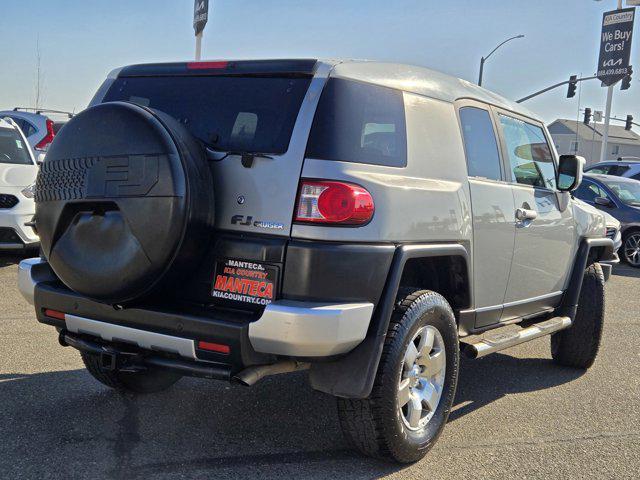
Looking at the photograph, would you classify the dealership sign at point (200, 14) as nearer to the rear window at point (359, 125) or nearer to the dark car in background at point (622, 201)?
the dark car in background at point (622, 201)

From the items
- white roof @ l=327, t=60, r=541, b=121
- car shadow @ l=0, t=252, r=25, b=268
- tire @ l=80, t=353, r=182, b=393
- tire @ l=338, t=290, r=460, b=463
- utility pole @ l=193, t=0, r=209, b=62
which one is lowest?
car shadow @ l=0, t=252, r=25, b=268

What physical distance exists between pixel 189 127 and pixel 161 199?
0.72m

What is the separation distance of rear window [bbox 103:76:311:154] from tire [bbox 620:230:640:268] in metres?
10.8

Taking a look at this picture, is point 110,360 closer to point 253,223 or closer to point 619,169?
point 253,223

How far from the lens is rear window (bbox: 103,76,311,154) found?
3.19 metres

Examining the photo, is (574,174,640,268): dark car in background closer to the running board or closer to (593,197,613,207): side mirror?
(593,197,613,207): side mirror

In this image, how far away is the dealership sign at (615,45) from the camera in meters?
31.1

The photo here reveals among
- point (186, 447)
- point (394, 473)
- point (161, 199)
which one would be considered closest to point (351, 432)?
point (394, 473)

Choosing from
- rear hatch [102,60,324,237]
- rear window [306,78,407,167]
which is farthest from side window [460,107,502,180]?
rear hatch [102,60,324,237]

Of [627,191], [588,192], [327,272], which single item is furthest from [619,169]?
[327,272]

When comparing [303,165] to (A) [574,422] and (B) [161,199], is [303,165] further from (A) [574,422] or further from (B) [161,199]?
(A) [574,422]

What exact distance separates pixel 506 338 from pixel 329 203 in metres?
1.87

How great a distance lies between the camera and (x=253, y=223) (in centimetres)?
308

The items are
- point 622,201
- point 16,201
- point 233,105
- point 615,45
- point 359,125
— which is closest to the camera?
point 359,125
